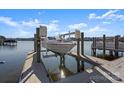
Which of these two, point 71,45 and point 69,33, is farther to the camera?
point 69,33

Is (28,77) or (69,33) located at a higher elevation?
(69,33)
